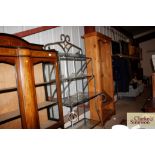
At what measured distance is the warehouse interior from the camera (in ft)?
5.48

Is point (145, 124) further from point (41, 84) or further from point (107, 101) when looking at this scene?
point (107, 101)

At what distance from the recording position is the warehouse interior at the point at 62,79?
5.48 ft

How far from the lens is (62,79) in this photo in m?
2.48

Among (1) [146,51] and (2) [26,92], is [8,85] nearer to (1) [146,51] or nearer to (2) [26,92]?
(2) [26,92]

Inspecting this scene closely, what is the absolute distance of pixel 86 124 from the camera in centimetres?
302

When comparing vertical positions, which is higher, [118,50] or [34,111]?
[118,50]

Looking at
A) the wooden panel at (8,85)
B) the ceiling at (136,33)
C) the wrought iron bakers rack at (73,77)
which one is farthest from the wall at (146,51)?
the wooden panel at (8,85)

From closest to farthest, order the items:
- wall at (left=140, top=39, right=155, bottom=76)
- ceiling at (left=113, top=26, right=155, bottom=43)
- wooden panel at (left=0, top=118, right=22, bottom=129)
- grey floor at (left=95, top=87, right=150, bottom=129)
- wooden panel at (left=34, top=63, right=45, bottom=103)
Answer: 1. wooden panel at (left=0, top=118, right=22, bottom=129)
2. wooden panel at (left=34, top=63, right=45, bottom=103)
3. grey floor at (left=95, top=87, right=150, bottom=129)
4. ceiling at (left=113, top=26, right=155, bottom=43)
5. wall at (left=140, top=39, right=155, bottom=76)

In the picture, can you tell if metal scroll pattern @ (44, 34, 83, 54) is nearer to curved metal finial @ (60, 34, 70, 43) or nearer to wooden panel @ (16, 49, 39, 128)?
curved metal finial @ (60, 34, 70, 43)

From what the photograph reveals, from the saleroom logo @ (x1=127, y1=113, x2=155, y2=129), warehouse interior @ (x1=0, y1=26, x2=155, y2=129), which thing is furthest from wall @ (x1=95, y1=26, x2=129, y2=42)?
the saleroom logo @ (x1=127, y1=113, x2=155, y2=129)
